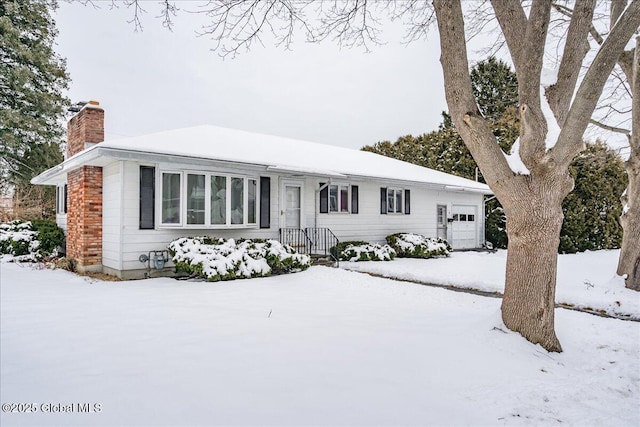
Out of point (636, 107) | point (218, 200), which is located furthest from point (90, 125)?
point (636, 107)

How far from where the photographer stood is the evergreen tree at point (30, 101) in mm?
15000

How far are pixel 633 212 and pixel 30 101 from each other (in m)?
23.2

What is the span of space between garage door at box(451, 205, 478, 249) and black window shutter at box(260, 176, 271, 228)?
9.55m

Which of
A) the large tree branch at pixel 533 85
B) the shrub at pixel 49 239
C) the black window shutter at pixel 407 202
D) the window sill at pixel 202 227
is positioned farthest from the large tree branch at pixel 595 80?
the shrub at pixel 49 239

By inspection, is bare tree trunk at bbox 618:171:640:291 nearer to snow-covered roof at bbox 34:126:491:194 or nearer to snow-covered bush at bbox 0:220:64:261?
snow-covered roof at bbox 34:126:491:194

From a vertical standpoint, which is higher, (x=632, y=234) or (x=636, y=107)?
(x=636, y=107)

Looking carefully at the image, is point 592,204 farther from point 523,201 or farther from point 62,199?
point 62,199

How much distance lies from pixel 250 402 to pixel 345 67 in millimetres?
11793

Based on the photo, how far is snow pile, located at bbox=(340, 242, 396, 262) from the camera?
11328 mm

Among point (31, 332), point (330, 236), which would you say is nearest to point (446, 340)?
point (31, 332)

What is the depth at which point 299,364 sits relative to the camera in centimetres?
337

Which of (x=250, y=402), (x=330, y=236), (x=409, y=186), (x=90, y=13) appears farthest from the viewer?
(x=409, y=186)

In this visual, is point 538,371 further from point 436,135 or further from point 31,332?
point 436,135

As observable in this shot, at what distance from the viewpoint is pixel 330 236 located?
39.1 ft
